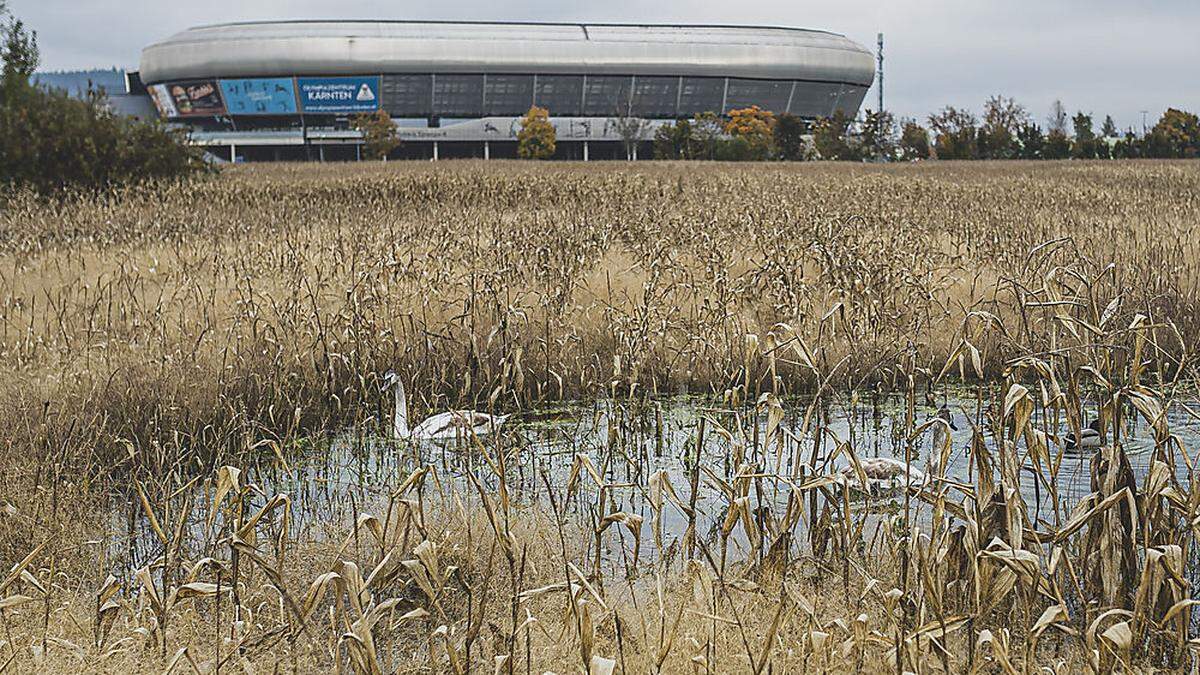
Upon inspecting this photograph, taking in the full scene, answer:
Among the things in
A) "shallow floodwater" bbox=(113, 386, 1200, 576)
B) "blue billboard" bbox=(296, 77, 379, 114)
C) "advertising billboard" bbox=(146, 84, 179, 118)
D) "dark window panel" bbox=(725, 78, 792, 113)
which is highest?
"shallow floodwater" bbox=(113, 386, 1200, 576)

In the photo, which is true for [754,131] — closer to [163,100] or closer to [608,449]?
[163,100]

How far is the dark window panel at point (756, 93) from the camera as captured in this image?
96.9 meters

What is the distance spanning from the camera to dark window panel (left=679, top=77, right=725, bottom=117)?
314 feet

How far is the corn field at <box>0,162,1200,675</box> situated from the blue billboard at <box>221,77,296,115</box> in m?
81.5

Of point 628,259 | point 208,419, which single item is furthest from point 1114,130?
point 208,419

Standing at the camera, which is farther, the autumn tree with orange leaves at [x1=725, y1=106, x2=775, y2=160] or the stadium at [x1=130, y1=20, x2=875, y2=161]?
the stadium at [x1=130, y1=20, x2=875, y2=161]

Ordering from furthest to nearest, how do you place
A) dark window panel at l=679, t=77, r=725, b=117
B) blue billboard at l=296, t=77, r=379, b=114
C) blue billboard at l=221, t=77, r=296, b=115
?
dark window panel at l=679, t=77, r=725, b=117 → blue billboard at l=221, t=77, r=296, b=115 → blue billboard at l=296, t=77, r=379, b=114

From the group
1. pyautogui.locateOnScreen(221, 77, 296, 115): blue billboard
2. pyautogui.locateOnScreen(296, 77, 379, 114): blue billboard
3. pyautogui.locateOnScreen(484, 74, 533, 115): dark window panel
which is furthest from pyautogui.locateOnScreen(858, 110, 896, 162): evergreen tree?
pyautogui.locateOnScreen(221, 77, 296, 115): blue billboard

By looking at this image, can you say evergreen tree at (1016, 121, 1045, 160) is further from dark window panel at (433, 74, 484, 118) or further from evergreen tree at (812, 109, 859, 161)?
dark window panel at (433, 74, 484, 118)

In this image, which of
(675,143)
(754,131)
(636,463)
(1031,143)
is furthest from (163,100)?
(636,463)

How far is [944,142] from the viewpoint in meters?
55.0

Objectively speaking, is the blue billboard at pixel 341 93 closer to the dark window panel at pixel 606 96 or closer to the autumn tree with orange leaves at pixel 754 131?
the dark window panel at pixel 606 96

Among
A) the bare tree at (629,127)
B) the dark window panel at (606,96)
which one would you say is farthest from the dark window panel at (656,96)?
the dark window panel at (606,96)

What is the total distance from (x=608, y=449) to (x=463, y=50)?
293ft
